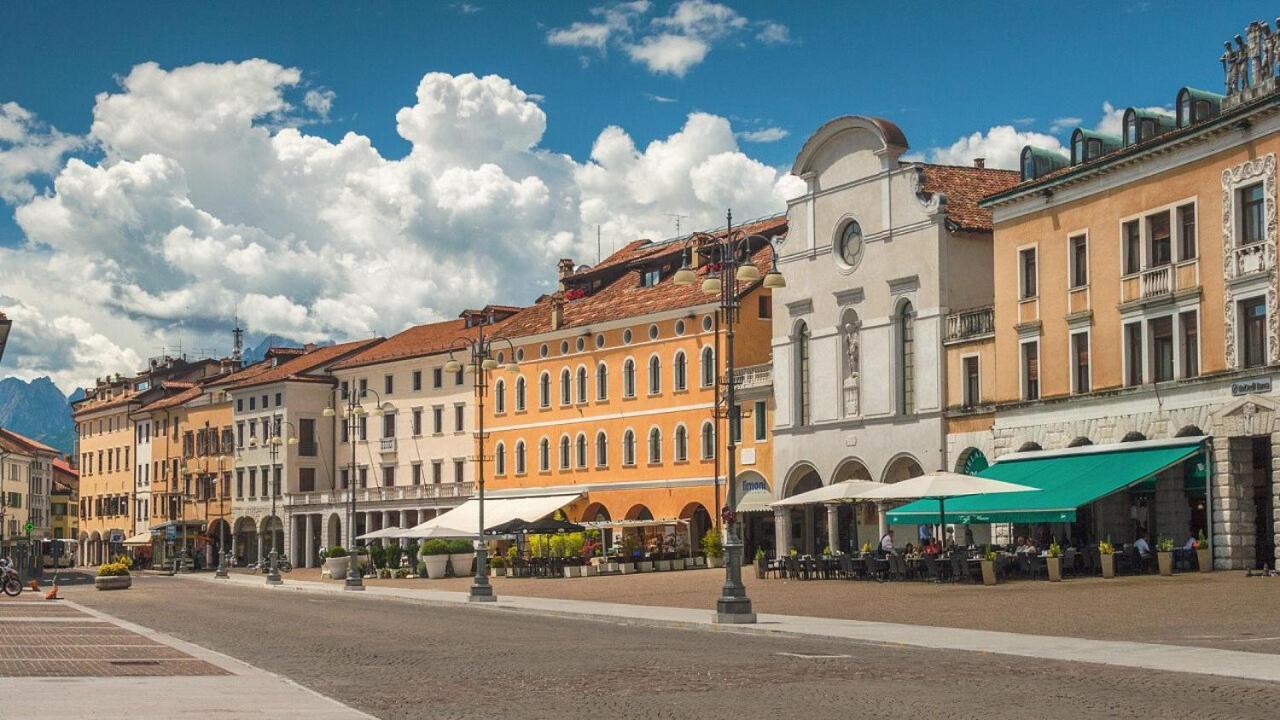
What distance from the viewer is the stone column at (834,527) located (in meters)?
60.8

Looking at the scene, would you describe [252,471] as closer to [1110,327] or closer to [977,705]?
[1110,327]

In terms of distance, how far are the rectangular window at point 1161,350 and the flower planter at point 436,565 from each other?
31.9 metres

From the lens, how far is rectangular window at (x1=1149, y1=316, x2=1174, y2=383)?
45.8 m

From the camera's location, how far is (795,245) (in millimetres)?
63719

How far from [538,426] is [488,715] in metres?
67.0

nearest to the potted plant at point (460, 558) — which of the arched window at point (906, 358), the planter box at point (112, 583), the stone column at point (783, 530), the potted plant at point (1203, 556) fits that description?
the planter box at point (112, 583)

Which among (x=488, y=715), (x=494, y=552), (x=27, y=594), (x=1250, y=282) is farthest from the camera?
(x=494, y=552)

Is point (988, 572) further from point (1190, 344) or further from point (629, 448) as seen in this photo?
point (629, 448)

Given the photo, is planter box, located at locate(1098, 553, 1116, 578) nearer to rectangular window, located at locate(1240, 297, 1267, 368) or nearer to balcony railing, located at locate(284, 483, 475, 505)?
rectangular window, located at locate(1240, 297, 1267, 368)

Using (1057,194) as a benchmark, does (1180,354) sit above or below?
below

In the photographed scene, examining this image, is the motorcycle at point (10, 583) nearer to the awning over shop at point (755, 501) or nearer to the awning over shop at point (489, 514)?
the awning over shop at point (489, 514)

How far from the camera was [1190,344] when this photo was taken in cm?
4481

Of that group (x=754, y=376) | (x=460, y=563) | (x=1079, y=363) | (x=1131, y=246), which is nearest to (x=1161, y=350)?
(x=1131, y=246)

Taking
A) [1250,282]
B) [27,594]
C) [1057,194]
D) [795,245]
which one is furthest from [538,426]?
[1250,282]
